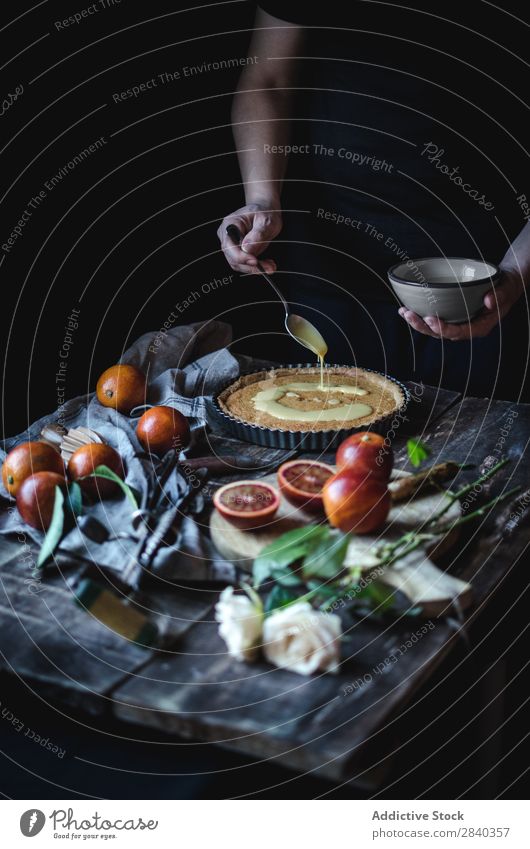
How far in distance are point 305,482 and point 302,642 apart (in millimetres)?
427

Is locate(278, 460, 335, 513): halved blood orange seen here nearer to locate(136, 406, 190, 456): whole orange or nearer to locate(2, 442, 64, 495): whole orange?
locate(136, 406, 190, 456): whole orange

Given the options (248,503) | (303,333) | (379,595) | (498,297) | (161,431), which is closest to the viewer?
(379,595)

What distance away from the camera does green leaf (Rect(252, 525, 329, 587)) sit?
50.4 inches

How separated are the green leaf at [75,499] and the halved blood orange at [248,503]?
0.77 ft

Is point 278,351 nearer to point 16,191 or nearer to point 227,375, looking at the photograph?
point 227,375

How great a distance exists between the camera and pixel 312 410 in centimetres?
193

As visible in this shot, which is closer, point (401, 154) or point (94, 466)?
point (94, 466)

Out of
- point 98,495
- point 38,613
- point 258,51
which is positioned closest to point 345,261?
point 258,51

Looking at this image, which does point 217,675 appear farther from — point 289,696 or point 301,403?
point 301,403

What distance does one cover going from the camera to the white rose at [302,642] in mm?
1129

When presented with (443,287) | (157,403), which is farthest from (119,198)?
(443,287)

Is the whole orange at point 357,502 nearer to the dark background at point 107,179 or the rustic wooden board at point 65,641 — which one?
the rustic wooden board at point 65,641

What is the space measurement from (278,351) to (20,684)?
5.71ft

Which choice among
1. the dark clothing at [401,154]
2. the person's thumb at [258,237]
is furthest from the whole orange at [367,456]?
the dark clothing at [401,154]
